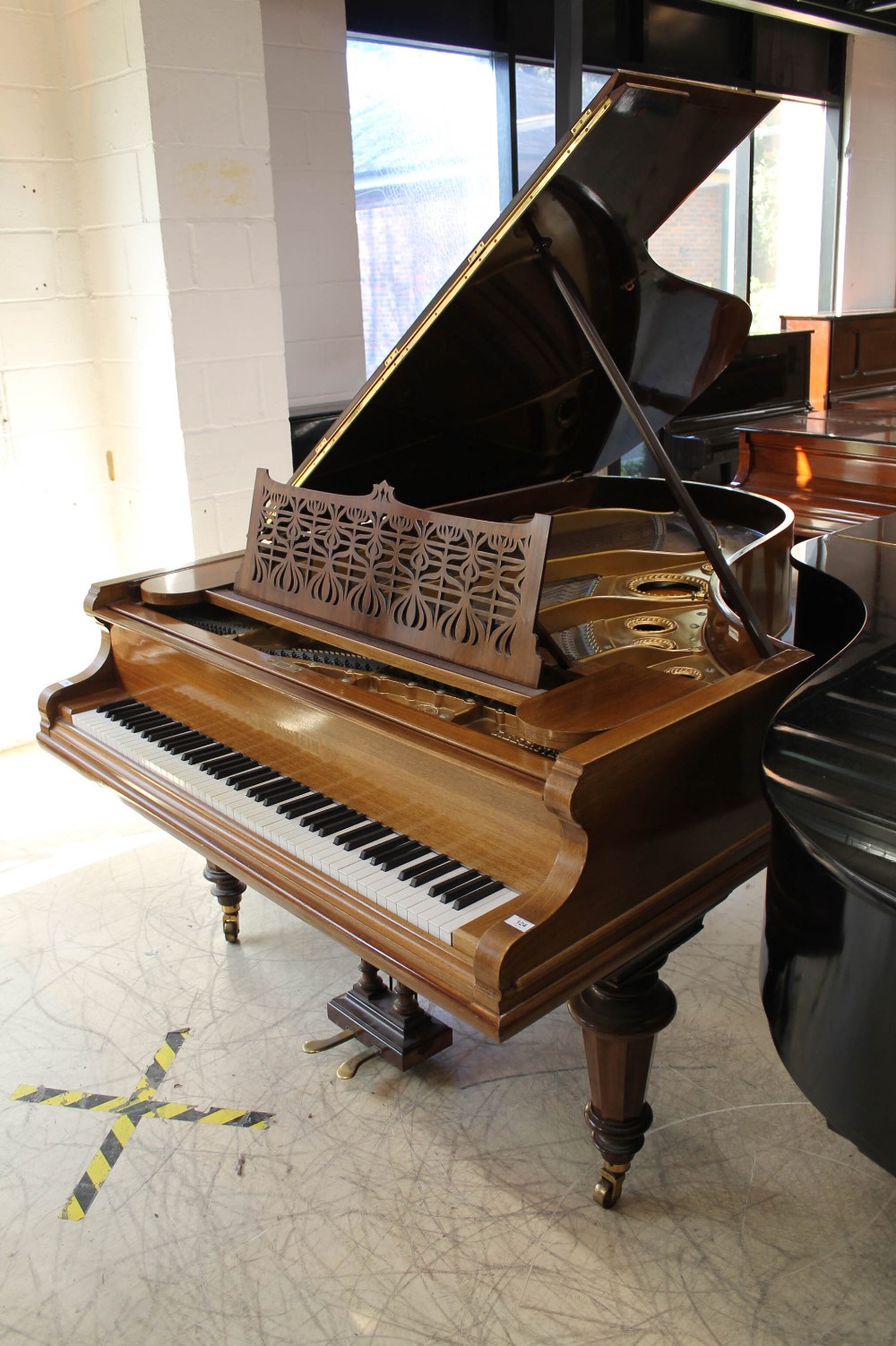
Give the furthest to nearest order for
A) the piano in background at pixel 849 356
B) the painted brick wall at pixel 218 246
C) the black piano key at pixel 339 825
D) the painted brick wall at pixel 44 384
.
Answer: the piano in background at pixel 849 356
the painted brick wall at pixel 44 384
the painted brick wall at pixel 218 246
the black piano key at pixel 339 825

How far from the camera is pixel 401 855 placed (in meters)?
1.76

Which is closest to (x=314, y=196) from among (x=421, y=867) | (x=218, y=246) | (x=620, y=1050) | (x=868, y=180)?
(x=218, y=246)

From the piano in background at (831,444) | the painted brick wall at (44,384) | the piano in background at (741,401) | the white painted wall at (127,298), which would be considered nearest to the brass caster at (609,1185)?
the white painted wall at (127,298)

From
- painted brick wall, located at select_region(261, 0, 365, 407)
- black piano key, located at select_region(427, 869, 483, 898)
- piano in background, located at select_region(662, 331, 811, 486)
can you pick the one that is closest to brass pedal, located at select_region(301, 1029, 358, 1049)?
black piano key, located at select_region(427, 869, 483, 898)

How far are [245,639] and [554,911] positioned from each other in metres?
1.12

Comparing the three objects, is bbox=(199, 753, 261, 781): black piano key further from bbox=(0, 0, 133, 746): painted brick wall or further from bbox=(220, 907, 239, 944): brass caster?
bbox=(0, 0, 133, 746): painted brick wall

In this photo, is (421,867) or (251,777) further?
(251,777)

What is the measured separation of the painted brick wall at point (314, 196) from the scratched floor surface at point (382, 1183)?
2747 millimetres

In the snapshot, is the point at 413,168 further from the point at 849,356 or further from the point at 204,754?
the point at 204,754

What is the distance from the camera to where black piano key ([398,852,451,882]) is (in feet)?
5.58

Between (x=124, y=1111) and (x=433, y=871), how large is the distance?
1.05 meters

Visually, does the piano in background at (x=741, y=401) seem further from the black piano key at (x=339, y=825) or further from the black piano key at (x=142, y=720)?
the black piano key at (x=339, y=825)

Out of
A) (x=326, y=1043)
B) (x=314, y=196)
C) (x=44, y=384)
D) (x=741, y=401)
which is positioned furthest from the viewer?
(x=741, y=401)

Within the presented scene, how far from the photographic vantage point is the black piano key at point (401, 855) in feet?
5.72
